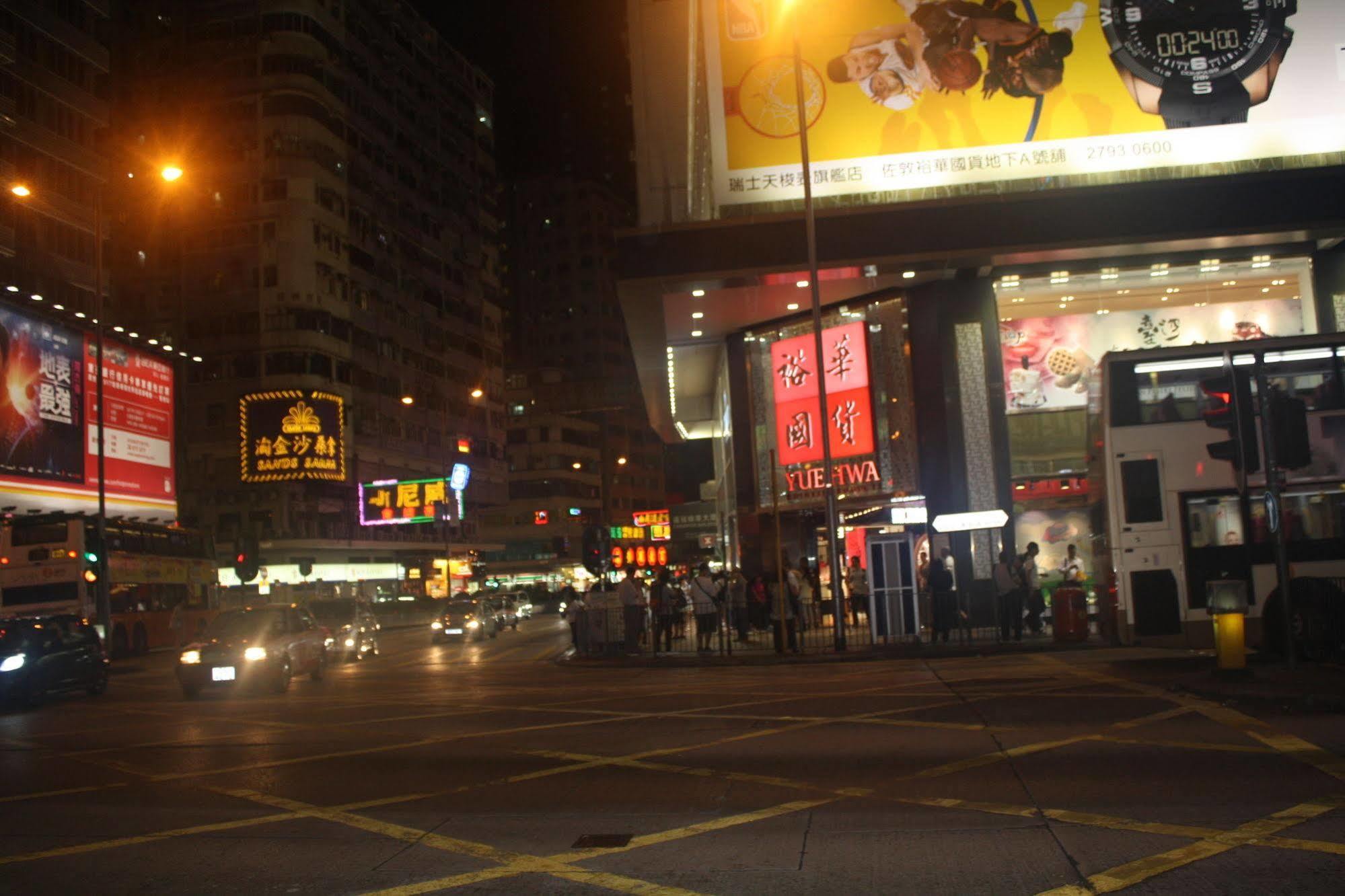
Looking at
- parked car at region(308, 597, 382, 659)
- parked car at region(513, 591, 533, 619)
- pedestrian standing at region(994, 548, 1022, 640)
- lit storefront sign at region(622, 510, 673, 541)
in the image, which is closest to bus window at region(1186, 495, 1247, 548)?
pedestrian standing at region(994, 548, 1022, 640)

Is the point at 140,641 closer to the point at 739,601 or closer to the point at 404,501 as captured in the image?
the point at 739,601

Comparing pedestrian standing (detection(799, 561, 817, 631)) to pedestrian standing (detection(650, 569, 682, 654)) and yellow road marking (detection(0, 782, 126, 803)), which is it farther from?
yellow road marking (detection(0, 782, 126, 803))

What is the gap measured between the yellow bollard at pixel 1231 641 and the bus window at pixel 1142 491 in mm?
4104

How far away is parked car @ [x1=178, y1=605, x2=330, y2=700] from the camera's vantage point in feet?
63.6

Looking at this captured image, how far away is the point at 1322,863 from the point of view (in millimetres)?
6266

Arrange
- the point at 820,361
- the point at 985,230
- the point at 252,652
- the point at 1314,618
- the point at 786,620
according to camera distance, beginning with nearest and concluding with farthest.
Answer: the point at 1314,618 < the point at 252,652 < the point at 820,361 < the point at 786,620 < the point at 985,230

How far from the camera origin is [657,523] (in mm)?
73125

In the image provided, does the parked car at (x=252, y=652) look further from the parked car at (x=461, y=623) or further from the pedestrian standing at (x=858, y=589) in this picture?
the parked car at (x=461, y=623)

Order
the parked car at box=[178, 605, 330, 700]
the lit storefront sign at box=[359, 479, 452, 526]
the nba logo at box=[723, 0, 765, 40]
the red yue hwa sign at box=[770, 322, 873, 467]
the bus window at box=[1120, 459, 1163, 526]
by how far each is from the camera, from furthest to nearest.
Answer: the lit storefront sign at box=[359, 479, 452, 526] < the red yue hwa sign at box=[770, 322, 873, 467] < the nba logo at box=[723, 0, 765, 40] < the parked car at box=[178, 605, 330, 700] < the bus window at box=[1120, 459, 1163, 526]

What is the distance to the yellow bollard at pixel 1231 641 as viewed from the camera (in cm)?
1426

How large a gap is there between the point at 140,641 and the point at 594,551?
1634 centimetres

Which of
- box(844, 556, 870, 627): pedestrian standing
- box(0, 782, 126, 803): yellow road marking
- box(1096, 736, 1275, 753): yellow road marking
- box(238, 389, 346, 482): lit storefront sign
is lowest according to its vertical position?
box(1096, 736, 1275, 753): yellow road marking

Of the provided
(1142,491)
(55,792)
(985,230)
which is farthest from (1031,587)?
(55,792)

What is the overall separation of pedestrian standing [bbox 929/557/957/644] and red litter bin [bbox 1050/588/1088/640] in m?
2.57
